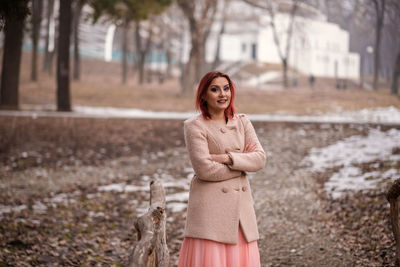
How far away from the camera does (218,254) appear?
11.3ft

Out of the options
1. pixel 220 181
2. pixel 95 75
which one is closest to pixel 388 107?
pixel 220 181

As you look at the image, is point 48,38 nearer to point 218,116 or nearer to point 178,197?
point 178,197

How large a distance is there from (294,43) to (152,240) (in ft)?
131

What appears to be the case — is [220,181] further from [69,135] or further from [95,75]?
[95,75]

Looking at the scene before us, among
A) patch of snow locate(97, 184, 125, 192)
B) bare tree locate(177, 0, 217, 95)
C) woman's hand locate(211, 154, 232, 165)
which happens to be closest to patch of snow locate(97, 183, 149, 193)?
patch of snow locate(97, 184, 125, 192)

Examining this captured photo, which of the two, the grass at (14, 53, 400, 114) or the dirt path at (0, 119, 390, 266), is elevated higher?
the grass at (14, 53, 400, 114)

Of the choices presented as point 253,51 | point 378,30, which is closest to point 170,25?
point 253,51

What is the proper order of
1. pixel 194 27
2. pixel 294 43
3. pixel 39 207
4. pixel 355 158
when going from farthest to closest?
pixel 294 43
pixel 194 27
pixel 355 158
pixel 39 207

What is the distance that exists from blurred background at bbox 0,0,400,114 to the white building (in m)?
0.10

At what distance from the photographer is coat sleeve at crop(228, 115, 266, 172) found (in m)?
3.52

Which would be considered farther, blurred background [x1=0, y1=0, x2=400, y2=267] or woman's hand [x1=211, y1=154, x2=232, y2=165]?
blurred background [x1=0, y1=0, x2=400, y2=267]

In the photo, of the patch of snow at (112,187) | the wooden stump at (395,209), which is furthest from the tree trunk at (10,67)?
the wooden stump at (395,209)

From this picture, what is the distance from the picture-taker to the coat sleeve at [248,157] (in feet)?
11.5

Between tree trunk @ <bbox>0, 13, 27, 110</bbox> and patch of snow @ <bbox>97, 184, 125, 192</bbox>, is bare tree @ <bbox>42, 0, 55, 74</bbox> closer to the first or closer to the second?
tree trunk @ <bbox>0, 13, 27, 110</bbox>
